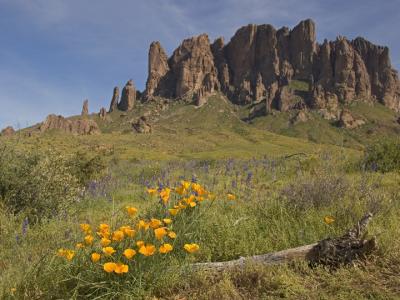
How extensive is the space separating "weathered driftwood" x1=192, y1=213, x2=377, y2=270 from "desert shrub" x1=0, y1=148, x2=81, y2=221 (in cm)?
449

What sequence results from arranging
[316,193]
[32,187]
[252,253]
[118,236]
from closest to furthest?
[118,236] < [252,253] < [316,193] < [32,187]

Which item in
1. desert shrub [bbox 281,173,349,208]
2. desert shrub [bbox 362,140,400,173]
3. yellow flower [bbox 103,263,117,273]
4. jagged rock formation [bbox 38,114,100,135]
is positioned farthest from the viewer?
jagged rock formation [bbox 38,114,100,135]

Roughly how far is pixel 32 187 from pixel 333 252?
19.4 ft

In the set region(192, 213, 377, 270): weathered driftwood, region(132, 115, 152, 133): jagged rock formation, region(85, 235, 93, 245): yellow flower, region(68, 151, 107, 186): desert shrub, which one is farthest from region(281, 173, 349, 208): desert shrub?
region(132, 115, 152, 133): jagged rock formation

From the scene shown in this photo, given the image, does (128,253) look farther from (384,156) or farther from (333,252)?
(384,156)

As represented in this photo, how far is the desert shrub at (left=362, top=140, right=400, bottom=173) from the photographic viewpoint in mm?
11562

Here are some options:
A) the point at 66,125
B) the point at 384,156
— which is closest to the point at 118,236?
the point at 384,156

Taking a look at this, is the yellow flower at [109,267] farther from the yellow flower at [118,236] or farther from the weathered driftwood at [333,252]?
the weathered driftwood at [333,252]

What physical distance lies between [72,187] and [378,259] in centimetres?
634

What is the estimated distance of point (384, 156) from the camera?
474 inches

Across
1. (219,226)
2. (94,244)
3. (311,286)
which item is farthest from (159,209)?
(311,286)

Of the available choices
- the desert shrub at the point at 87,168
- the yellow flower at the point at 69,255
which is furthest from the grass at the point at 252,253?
the desert shrub at the point at 87,168

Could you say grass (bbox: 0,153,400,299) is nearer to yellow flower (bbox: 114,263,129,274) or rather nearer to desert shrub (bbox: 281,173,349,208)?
desert shrub (bbox: 281,173,349,208)

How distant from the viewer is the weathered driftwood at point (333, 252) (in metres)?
3.68
